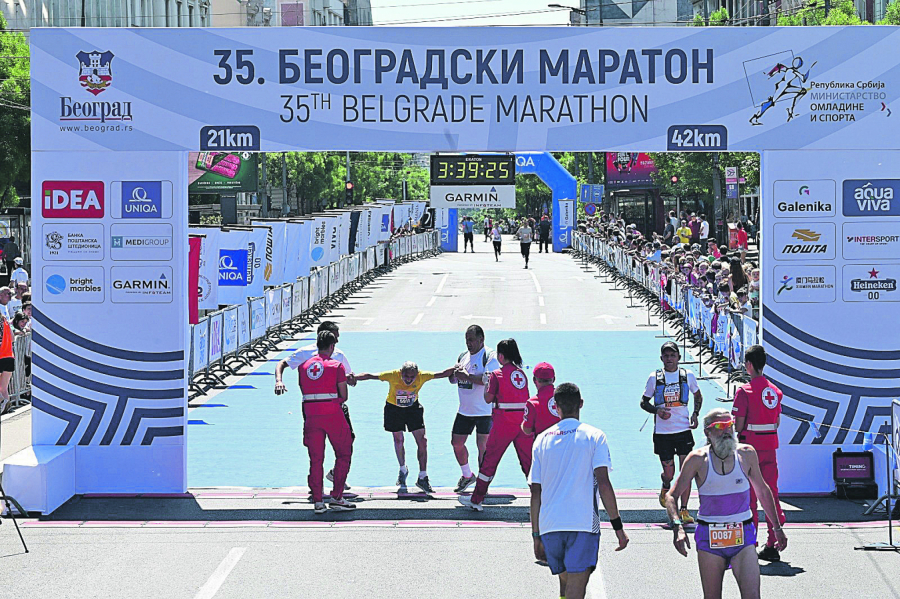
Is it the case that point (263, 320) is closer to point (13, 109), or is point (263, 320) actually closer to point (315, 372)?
point (315, 372)

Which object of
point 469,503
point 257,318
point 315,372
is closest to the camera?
point 315,372

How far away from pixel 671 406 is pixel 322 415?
3.31 metres

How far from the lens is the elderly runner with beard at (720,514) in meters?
7.47

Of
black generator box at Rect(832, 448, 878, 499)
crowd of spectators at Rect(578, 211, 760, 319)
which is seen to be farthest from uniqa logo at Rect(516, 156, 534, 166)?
black generator box at Rect(832, 448, 878, 499)

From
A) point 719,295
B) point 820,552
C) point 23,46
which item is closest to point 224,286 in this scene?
point 719,295

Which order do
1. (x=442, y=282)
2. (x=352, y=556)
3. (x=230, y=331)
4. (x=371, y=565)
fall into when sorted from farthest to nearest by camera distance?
1. (x=442, y=282)
2. (x=230, y=331)
3. (x=352, y=556)
4. (x=371, y=565)

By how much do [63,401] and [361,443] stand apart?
439 cm

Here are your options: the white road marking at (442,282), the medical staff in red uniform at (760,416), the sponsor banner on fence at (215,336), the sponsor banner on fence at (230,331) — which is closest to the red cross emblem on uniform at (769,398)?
the medical staff in red uniform at (760,416)

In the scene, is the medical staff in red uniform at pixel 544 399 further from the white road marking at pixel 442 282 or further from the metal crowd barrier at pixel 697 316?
the white road marking at pixel 442 282

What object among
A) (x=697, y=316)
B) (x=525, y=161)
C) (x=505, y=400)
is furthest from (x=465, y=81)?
(x=525, y=161)

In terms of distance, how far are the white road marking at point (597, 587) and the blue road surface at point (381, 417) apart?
11.3 ft

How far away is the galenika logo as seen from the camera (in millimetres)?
12305

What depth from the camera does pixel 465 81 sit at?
1241cm

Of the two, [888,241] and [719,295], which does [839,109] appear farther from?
[719,295]
